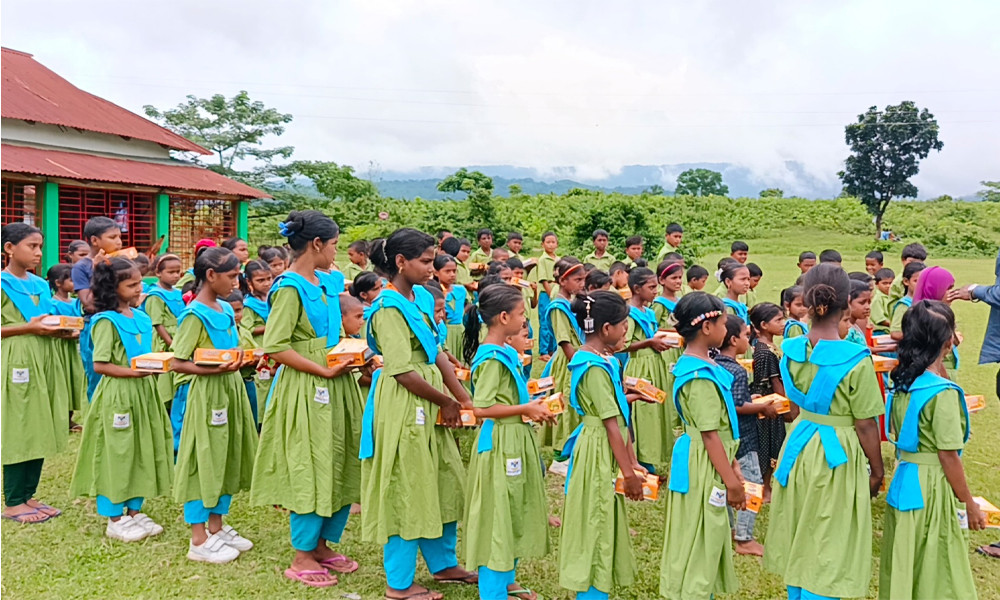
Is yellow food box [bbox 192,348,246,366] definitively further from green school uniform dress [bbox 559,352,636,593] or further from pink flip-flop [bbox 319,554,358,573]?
green school uniform dress [bbox 559,352,636,593]

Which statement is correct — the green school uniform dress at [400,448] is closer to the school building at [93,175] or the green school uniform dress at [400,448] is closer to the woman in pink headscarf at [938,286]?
the woman in pink headscarf at [938,286]

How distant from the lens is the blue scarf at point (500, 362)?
3.57 meters

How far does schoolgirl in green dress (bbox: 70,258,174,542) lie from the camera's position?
4.37m

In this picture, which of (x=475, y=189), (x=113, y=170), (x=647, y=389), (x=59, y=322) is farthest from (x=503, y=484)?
(x=475, y=189)

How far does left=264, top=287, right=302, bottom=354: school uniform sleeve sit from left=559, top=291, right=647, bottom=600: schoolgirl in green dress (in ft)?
4.81

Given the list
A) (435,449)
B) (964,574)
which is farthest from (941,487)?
(435,449)

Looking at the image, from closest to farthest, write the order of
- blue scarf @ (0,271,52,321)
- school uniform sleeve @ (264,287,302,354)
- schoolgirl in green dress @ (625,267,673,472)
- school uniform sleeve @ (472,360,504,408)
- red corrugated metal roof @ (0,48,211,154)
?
school uniform sleeve @ (472,360,504,408), school uniform sleeve @ (264,287,302,354), blue scarf @ (0,271,52,321), schoolgirl in green dress @ (625,267,673,472), red corrugated metal roof @ (0,48,211,154)

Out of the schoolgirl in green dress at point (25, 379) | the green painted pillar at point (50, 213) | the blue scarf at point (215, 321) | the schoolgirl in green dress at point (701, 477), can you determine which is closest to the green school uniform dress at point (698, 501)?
the schoolgirl in green dress at point (701, 477)

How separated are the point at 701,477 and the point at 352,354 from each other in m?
1.81

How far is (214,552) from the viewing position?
4.21 meters

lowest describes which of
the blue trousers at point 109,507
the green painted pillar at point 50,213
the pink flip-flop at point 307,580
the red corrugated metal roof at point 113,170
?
the pink flip-flop at point 307,580

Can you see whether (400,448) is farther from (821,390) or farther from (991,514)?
(991,514)

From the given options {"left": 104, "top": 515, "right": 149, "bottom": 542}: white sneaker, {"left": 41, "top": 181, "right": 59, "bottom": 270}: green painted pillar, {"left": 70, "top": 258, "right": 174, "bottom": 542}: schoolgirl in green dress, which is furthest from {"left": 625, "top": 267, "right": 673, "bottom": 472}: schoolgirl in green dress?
{"left": 41, "top": 181, "right": 59, "bottom": 270}: green painted pillar

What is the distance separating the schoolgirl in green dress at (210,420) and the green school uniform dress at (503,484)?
5.03 feet
